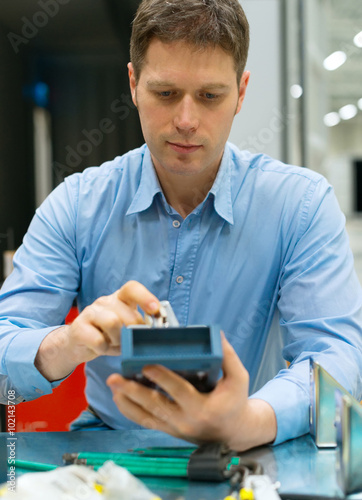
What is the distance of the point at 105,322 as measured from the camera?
2.69ft

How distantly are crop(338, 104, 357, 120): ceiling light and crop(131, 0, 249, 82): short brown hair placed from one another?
9966 millimetres

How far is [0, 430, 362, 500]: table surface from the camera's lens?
26.8 inches

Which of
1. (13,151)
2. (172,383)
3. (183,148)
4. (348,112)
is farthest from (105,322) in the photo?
(348,112)

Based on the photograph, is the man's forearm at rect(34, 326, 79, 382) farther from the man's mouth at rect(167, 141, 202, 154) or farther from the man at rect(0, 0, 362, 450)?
the man's mouth at rect(167, 141, 202, 154)

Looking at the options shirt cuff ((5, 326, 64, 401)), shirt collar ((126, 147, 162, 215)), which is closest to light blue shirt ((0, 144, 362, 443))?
shirt collar ((126, 147, 162, 215))

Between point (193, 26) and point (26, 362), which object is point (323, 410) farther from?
point (193, 26)

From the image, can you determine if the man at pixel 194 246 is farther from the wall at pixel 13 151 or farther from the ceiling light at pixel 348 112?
the ceiling light at pixel 348 112

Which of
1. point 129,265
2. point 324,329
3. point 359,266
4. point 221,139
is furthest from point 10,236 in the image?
point 359,266

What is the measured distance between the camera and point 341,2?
16.3 ft

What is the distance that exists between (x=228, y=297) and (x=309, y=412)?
0.38 meters

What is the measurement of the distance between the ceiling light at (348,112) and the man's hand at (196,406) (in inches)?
413

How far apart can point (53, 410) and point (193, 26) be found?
1.00 m

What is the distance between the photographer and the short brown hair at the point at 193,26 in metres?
1.07

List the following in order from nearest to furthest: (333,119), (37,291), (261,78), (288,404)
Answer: (288,404), (37,291), (261,78), (333,119)
